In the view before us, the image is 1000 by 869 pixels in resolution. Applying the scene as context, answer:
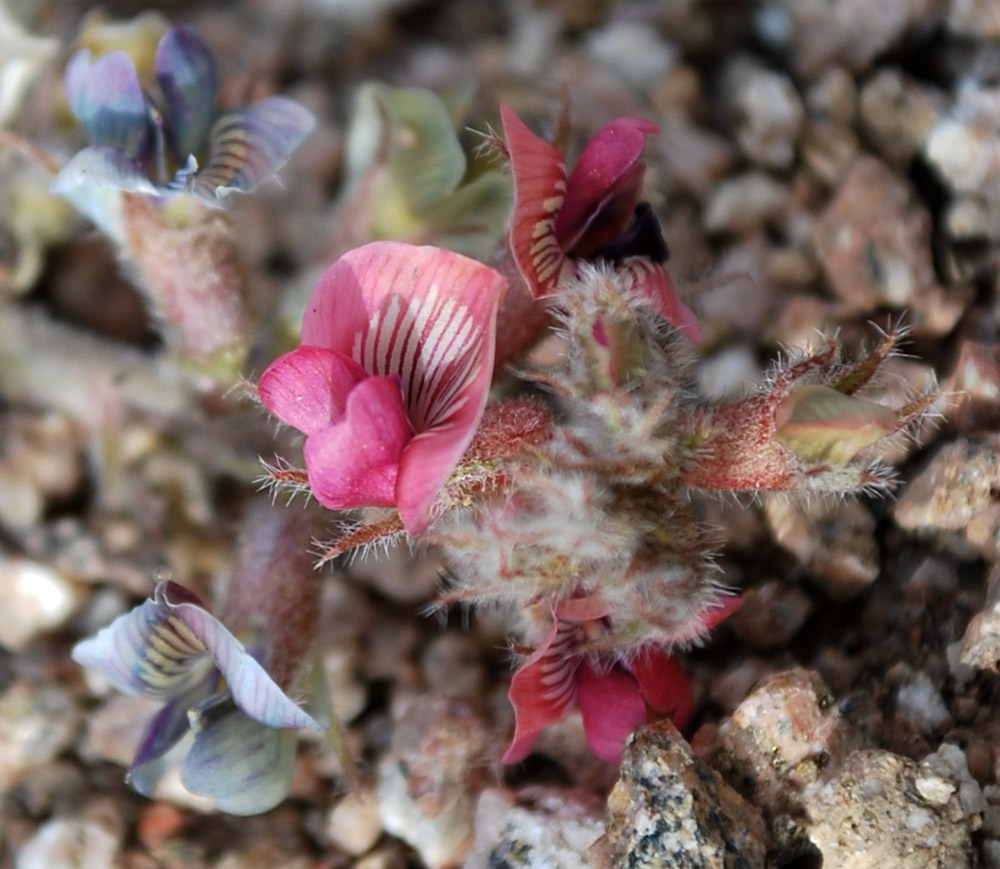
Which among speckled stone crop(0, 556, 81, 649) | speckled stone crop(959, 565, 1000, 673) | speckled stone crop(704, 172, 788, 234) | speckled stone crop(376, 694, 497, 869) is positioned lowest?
speckled stone crop(0, 556, 81, 649)

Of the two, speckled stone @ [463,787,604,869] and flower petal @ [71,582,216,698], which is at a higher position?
flower petal @ [71,582,216,698]

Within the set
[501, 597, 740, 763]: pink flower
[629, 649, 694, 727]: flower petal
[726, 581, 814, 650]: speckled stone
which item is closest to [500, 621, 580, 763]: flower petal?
[501, 597, 740, 763]: pink flower

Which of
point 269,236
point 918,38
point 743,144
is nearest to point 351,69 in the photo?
point 269,236

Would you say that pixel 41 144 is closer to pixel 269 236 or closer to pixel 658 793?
pixel 269 236

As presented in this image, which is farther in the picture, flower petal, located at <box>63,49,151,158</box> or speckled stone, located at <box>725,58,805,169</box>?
speckled stone, located at <box>725,58,805,169</box>

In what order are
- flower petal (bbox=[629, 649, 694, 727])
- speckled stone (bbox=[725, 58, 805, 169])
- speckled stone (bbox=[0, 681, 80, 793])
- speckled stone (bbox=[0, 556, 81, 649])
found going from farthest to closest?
speckled stone (bbox=[725, 58, 805, 169]) < speckled stone (bbox=[0, 556, 81, 649]) < speckled stone (bbox=[0, 681, 80, 793]) < flower petal (bbox=[629, 649, 694, 727])

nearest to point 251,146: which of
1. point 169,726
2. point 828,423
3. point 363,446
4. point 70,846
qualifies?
point 363,446

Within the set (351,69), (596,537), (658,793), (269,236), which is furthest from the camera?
(351,69)

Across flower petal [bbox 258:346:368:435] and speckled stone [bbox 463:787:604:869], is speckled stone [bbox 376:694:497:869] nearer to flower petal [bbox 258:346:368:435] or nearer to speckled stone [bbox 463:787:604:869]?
speckled stone [bbox 463:787:604:869]
